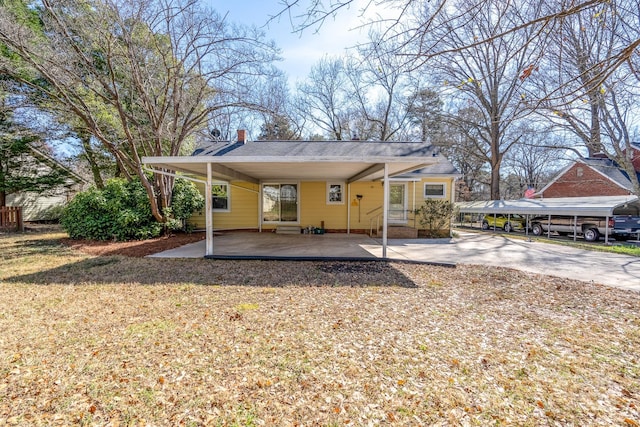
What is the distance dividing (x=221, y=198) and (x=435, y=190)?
8.94 metres

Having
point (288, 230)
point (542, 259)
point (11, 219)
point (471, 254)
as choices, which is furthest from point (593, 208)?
point (11, 219)

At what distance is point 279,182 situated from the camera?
41.5ft

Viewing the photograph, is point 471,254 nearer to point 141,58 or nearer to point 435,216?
point 435,216

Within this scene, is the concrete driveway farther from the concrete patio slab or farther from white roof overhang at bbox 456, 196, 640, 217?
white roof overhang at bbox 456, 196, 640, 217

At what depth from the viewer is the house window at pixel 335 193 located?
12648mm

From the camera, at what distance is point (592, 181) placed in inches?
670

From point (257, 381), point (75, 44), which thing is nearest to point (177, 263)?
point (257, 381)

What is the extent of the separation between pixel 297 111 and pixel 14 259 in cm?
2002

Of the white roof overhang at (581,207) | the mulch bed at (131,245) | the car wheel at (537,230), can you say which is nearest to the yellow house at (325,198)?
the white roof overhang at (581,207)

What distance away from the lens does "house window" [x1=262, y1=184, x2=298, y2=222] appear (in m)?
12.7

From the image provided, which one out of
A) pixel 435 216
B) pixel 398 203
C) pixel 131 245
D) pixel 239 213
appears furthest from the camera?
pixel 239 213

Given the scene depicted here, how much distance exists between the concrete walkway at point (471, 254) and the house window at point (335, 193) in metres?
2.79

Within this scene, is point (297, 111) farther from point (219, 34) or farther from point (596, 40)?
point (596, 40)

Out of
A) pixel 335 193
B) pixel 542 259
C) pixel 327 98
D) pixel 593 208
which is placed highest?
pixel 327 98
